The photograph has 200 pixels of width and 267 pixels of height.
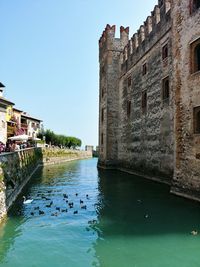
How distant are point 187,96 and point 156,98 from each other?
648cm

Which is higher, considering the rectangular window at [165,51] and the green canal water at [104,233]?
the rectangular window at [165,51]

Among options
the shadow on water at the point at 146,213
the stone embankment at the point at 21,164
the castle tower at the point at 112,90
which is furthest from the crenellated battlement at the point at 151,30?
the stone embankment at the point at 21,164

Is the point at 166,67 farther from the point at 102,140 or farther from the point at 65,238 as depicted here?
the point at 102,140

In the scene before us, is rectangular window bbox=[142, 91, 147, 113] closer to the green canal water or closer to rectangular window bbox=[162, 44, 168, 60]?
rectangular window bbox=[162, 44, 168, 60]

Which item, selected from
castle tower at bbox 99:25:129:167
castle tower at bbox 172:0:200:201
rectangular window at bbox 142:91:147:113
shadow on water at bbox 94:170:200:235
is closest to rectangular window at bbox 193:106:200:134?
castle tower at bbox 172:0:200:201

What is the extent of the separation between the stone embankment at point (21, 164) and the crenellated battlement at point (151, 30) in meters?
10.0

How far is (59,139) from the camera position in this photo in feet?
202

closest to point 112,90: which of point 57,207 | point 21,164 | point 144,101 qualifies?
point 144,101

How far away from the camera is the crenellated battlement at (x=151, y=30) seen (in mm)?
17203

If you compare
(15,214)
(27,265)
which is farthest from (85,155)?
(27,265)

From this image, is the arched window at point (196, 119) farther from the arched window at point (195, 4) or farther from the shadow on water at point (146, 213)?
the arched window at point (195, 4)

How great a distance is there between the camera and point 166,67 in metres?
17.1

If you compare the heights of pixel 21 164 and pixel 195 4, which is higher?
pixel 195 4

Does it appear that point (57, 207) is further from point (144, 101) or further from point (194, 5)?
point (144, 101)
